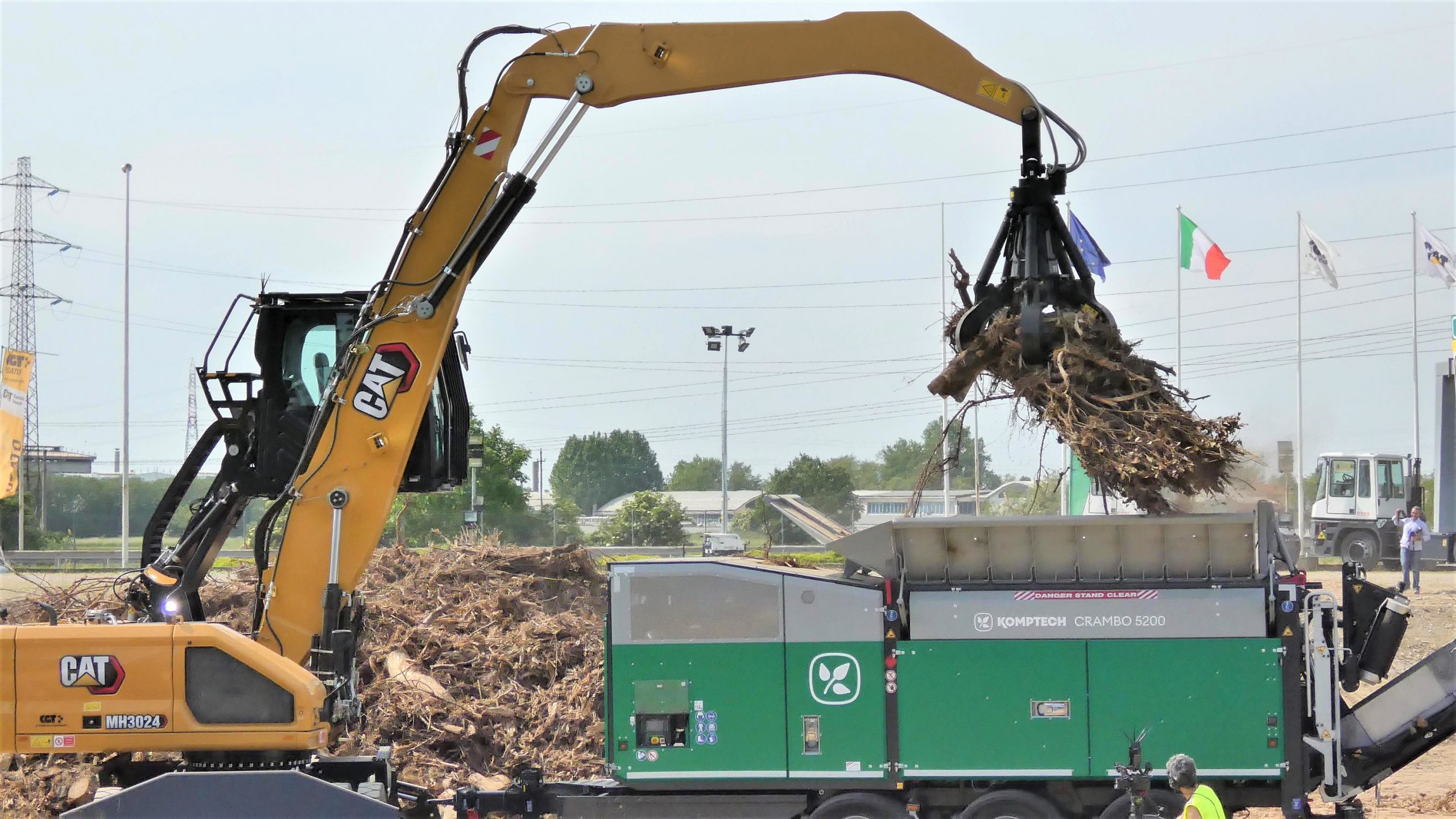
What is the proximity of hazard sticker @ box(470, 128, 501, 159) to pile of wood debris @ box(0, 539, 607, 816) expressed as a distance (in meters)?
5.02

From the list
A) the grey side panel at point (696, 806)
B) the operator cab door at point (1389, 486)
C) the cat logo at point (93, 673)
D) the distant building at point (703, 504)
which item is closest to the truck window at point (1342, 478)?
the operator cab door at point (1389, 486)

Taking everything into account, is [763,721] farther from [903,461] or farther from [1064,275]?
[903,461]

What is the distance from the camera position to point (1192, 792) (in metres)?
6.68

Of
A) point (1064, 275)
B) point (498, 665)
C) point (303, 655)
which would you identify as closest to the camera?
point (303, 655)

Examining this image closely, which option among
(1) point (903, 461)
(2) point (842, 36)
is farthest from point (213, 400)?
(1) point (903, 461)

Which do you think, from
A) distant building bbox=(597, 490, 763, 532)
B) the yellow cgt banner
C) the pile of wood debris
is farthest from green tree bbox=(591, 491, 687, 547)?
the pile of wood debris

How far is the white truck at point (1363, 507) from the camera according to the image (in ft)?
102

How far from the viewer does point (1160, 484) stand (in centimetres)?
832

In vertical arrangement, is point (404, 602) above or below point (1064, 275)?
below

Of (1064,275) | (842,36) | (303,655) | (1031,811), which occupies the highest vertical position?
(842,36)

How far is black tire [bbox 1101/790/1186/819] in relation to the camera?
8.38m

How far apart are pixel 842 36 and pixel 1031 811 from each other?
220 inches

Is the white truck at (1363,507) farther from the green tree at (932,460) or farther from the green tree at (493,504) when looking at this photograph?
the green tree at (493,504)

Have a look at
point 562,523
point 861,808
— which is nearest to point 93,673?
point 861,808
